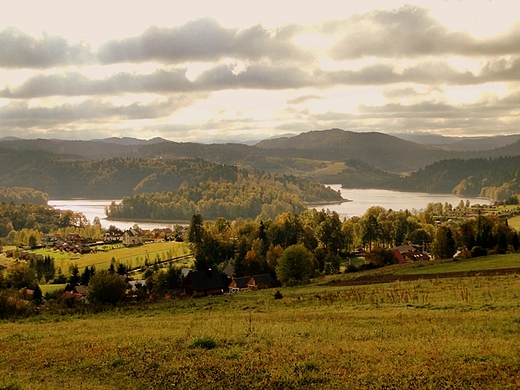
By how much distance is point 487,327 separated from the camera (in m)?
15.1

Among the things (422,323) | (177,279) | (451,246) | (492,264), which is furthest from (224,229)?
(422,323)

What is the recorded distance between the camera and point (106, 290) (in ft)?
122

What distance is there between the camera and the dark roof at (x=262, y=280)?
59.1 meters

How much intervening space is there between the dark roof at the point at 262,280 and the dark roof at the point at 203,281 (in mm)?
3607

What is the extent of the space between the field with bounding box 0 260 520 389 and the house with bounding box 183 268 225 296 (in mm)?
35298

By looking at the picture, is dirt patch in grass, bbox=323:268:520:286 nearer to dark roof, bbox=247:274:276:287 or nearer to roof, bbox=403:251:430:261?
dark roof, bbox=247:274:276:287

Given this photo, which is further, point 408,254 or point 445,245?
point 408,254

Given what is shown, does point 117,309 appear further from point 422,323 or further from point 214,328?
point 422,323

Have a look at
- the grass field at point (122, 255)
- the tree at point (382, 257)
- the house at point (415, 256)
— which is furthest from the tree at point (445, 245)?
the grass field at point (122, 255)

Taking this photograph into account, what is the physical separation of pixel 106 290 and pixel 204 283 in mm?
21862

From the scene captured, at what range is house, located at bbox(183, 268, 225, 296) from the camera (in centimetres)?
5765

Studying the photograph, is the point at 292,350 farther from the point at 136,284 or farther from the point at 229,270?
the point at 229,270

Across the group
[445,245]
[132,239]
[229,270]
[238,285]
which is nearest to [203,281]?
[238,285]

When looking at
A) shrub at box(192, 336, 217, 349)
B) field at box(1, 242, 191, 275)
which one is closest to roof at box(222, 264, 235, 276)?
field at box(1, 242, 191, 275)
